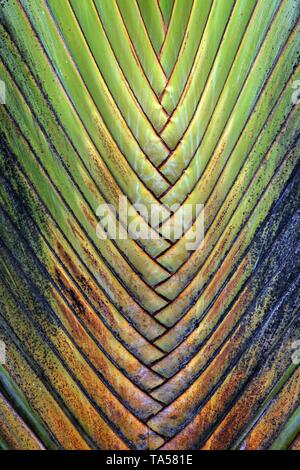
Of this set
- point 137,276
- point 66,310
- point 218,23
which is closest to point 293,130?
point 218,23

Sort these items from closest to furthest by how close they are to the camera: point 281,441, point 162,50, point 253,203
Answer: point 281,441, point 253,203, point 162,50

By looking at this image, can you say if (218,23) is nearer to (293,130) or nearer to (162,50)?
→ (162,50)

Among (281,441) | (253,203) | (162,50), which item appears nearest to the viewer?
(281,441)

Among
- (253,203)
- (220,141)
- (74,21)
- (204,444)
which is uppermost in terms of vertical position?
(74,21)

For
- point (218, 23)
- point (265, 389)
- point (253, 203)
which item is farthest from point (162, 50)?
point (265, 389)

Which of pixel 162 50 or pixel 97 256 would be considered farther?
pixel 162 50

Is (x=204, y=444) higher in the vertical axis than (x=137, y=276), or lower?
lower

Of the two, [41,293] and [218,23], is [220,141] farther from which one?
[41,293]
